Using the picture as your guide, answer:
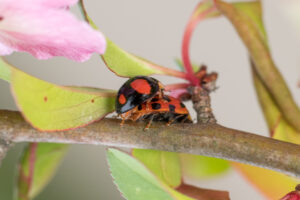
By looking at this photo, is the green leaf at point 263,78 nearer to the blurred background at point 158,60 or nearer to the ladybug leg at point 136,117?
the ladybug leg at point 136,117

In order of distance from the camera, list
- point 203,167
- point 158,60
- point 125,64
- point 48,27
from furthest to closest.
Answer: point 158,60
point 203,167
point 125,64
point 48,27

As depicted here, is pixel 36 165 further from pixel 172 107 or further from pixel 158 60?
pixel 158 60

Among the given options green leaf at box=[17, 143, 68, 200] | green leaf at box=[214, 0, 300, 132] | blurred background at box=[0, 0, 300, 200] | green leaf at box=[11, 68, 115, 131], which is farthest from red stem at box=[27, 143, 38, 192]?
blurred background at box=[0, 0, 300, 200]

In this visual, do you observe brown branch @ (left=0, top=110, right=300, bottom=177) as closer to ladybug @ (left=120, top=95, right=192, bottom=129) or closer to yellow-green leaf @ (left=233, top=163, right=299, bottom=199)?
Answer: ladybug @ (left=120, top=95, right=192, bottom=129)

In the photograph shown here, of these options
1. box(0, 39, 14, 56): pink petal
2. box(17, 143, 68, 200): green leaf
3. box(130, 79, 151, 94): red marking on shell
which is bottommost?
box(17, 143, 68, 200): green leaf

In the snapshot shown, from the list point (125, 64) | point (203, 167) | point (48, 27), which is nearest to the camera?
point (48, 27)

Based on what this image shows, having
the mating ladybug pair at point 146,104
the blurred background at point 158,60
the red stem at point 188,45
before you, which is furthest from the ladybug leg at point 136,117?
the blurred background at point 158,60

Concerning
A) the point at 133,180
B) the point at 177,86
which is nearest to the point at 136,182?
the point at 133,180
